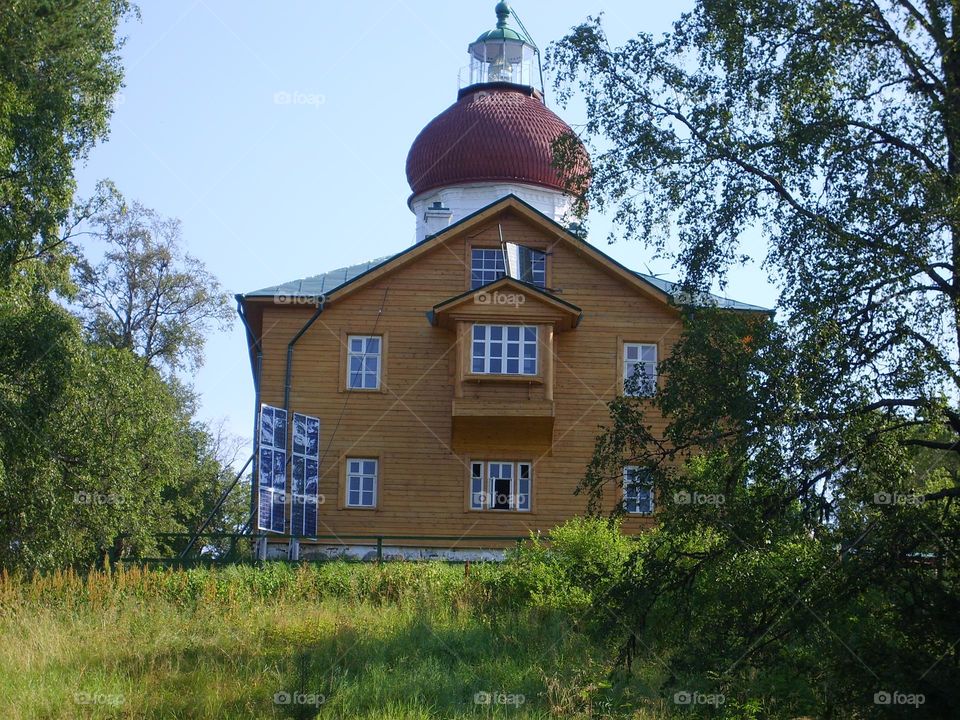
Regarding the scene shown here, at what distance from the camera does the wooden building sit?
2906 centimetres

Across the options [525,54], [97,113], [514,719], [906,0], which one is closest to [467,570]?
[514,719]

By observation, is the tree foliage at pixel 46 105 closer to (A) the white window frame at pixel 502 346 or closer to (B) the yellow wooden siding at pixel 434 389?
(B) the yellow wooden siding at pixel 434 389

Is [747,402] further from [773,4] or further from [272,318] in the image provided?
[272,318]

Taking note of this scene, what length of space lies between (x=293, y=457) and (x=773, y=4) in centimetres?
1707

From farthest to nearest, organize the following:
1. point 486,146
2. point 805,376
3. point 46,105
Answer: point 486,146, point 46,105, point 805,376

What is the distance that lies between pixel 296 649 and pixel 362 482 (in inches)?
471

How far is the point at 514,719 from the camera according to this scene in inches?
580

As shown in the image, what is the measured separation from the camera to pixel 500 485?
96.9ft

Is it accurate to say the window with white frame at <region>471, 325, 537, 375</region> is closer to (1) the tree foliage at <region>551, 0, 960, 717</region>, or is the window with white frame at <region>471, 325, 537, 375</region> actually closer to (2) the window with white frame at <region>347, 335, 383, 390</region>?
(2) the window with white frame at <region>347, 335, 383, 390</region>

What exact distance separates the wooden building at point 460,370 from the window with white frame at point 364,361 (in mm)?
29

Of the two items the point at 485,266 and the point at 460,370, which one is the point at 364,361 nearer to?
the point at 460,370

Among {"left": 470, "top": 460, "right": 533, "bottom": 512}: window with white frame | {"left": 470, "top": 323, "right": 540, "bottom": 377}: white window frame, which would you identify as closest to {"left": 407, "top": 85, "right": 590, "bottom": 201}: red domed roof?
{"left": 470, "top": 323, "right": 540, "bottom": 377}: white window frame

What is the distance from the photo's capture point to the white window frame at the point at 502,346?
29094 mm

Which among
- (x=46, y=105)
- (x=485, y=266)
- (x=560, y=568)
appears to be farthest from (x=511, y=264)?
(x=46, y=105)
